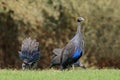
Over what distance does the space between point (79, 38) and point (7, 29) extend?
22.6 feet

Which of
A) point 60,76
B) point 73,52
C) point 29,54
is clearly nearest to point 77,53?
point 73,52

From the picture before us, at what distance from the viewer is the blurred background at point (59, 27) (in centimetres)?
1734

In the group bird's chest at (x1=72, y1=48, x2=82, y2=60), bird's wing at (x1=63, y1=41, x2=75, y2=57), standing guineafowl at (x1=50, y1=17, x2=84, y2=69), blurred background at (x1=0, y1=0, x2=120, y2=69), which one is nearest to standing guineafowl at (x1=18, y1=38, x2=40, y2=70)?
standing guineafowl at (x1=50, y1=17, x2=84, y2=69)

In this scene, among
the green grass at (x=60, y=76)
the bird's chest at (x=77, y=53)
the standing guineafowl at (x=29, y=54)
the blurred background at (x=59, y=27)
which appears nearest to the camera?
the green grass at (x=60, y=76)

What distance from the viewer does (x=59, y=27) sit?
1827 cm

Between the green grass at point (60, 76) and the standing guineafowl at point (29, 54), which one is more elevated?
the green grass at point (60, 76)

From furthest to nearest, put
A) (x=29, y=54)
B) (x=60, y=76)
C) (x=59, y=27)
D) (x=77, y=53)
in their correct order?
1. (x=59, y=27)
2. (x=29, y=54)
3. (x=77, y=53)
4. (x=60, y=76)

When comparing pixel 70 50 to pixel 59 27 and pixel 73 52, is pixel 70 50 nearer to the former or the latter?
pixel 73 52

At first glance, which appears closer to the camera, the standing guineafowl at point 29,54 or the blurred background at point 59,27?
the standing guineafowl at point 29,54

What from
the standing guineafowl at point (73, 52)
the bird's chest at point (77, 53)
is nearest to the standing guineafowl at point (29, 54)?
the standing guineafowl at point (73, 52)

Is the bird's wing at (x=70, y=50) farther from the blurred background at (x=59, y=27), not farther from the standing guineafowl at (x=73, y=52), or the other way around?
the blurred background at (x=59, y=27)

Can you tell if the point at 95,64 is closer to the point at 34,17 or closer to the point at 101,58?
the point at 101,58

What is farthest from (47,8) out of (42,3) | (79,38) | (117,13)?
(79,38)

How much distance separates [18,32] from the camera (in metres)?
18.0
